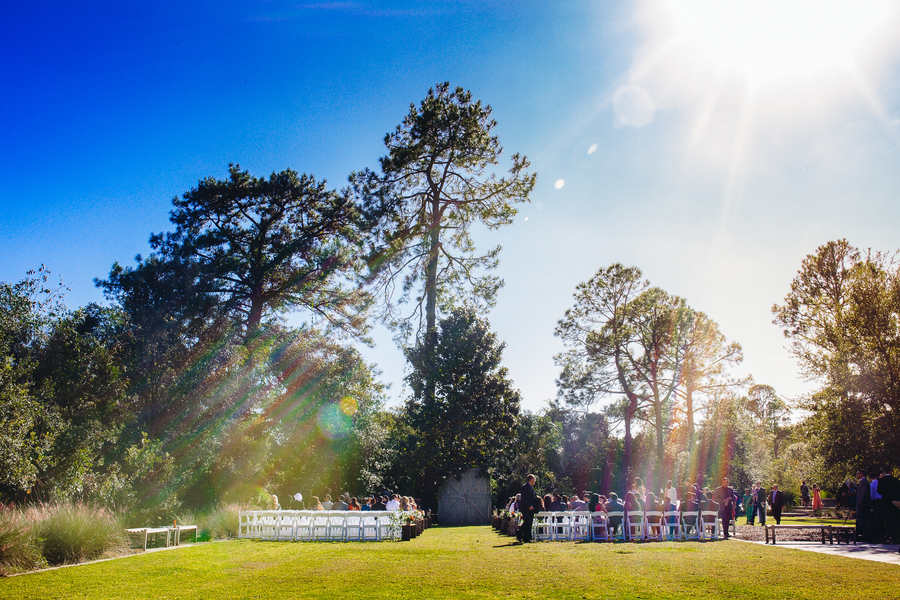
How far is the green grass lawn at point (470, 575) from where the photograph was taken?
263 inches

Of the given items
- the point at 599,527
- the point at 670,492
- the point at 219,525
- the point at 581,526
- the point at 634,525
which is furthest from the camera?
the point at 670,492

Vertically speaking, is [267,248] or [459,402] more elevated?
[267,248]

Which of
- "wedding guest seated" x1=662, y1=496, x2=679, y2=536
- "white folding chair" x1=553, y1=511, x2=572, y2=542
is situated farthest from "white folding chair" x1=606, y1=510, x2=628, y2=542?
"wedding guest seated" x1=662, y1=496, x2=679, y2=536

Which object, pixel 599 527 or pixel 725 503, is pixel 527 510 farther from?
pixel 725 503

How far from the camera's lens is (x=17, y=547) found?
895 cm

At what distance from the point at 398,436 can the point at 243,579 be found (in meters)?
21.3

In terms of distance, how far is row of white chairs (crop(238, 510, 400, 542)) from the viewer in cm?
1552

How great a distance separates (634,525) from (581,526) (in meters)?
1.59

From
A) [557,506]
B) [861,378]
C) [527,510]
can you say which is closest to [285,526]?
[527,510]

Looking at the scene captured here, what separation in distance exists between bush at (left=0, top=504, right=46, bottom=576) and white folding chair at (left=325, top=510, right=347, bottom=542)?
732cm

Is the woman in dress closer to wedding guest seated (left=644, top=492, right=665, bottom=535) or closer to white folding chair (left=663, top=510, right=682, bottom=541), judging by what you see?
white folding chair (left=663, top=510, right=682, bottom=541)

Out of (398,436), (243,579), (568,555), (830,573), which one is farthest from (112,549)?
(398,436)

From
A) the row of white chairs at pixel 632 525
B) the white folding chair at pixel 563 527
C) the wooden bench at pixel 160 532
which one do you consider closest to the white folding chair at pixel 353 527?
the wooden bench at pixel 160 532

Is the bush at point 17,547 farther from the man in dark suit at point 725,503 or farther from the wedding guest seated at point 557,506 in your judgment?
the man in dark suit at point 725,503
